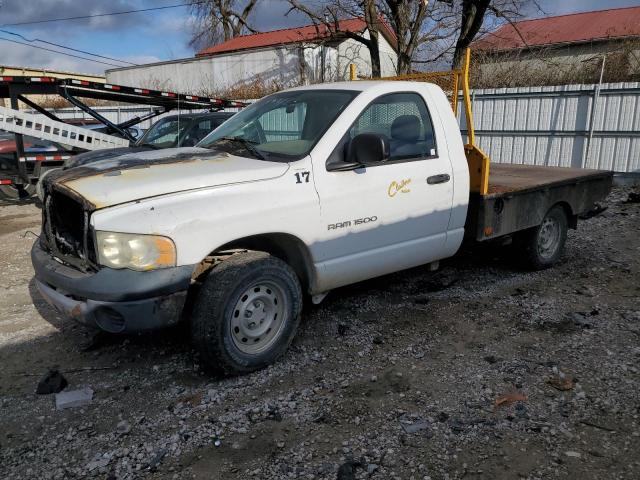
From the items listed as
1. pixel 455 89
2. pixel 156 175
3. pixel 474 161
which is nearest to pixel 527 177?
pixel 474 161

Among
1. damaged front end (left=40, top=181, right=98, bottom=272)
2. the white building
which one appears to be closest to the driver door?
damaged front end (left=40, top=181, right=98, bottom=272)

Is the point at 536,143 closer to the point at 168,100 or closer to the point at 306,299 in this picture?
the point at 168,100

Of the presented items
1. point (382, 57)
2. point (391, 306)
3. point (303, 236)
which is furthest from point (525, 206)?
point (382, 57)

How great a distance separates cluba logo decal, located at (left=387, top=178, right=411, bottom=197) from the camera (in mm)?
4204

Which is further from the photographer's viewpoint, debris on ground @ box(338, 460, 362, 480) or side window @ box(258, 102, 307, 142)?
side window @ box(258, 102, 307, 142)

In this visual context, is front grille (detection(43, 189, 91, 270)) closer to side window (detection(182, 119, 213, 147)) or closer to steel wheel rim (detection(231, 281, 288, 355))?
steel wheel rim (detection(231, 281, 288, 355))

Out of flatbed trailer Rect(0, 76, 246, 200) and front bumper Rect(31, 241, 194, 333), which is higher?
flatbed trailer Rect(0, 76, 246, 200)

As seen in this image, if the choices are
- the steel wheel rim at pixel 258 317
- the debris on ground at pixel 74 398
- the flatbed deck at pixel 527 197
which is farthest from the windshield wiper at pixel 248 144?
the flatbed deck at pixel 527 197

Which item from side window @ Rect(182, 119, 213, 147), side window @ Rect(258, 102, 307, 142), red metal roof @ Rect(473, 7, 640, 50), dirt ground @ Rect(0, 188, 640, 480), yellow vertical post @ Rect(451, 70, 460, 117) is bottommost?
dirt ground @ Rect(0, 188, 640, 480)

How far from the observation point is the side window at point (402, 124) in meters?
4.23

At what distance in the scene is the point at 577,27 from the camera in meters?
26.9

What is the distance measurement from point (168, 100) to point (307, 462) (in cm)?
949

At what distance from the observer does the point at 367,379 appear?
372cm

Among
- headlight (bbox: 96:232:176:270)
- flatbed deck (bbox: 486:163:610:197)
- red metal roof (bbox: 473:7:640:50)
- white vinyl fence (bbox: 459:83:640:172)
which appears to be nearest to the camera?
headlight (bbox: 96:232:176:270)
